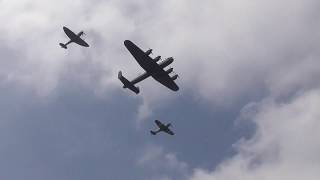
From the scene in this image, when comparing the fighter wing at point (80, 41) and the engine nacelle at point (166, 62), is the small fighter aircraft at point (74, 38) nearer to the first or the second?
the fighter wing at point (80, 41)

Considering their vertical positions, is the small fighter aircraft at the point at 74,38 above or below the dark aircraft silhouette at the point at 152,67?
above

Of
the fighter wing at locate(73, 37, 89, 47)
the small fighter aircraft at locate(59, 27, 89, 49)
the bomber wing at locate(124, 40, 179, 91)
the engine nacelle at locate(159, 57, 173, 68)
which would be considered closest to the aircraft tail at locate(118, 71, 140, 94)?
the bomber wing at locate(124, 40, 179, 91)

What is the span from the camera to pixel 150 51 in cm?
9431

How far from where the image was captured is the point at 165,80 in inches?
3942

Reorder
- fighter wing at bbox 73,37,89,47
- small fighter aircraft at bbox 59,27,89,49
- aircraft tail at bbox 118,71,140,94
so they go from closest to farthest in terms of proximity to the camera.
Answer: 1. aircraft tail at bbox 118,71,140,94
2. small fighter aircraft at bbox 59,27,89,49
3. fighter wing at bbox 73,37,89,47

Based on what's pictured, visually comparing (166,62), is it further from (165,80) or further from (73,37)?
(73,37)

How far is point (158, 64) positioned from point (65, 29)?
35458mm

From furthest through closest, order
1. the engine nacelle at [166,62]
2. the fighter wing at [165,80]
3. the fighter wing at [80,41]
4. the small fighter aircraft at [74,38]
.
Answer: the fighter wing at [80,41] < the small fighter aircraft at [74,38] < the fighter wing at [165,80] < the engine nacelle at [166,62]

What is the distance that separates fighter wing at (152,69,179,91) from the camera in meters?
97.6

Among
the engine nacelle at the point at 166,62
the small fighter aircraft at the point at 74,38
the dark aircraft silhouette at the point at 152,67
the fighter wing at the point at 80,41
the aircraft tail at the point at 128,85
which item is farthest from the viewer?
the fighter wing at the point at 80,41

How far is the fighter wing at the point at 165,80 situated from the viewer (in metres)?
97.6

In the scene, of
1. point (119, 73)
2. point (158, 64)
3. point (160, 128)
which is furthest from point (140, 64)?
point (160, 128)

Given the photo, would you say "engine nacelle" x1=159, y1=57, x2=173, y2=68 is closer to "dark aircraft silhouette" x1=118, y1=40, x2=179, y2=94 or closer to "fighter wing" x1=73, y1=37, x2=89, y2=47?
"dark aircraft silhouette" x1=118, y1=40, x2=179, y2=94

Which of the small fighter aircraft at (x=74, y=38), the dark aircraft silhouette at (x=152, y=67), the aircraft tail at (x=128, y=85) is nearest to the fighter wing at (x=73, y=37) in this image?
the small fighter aircraft at (x=74, y=38)
